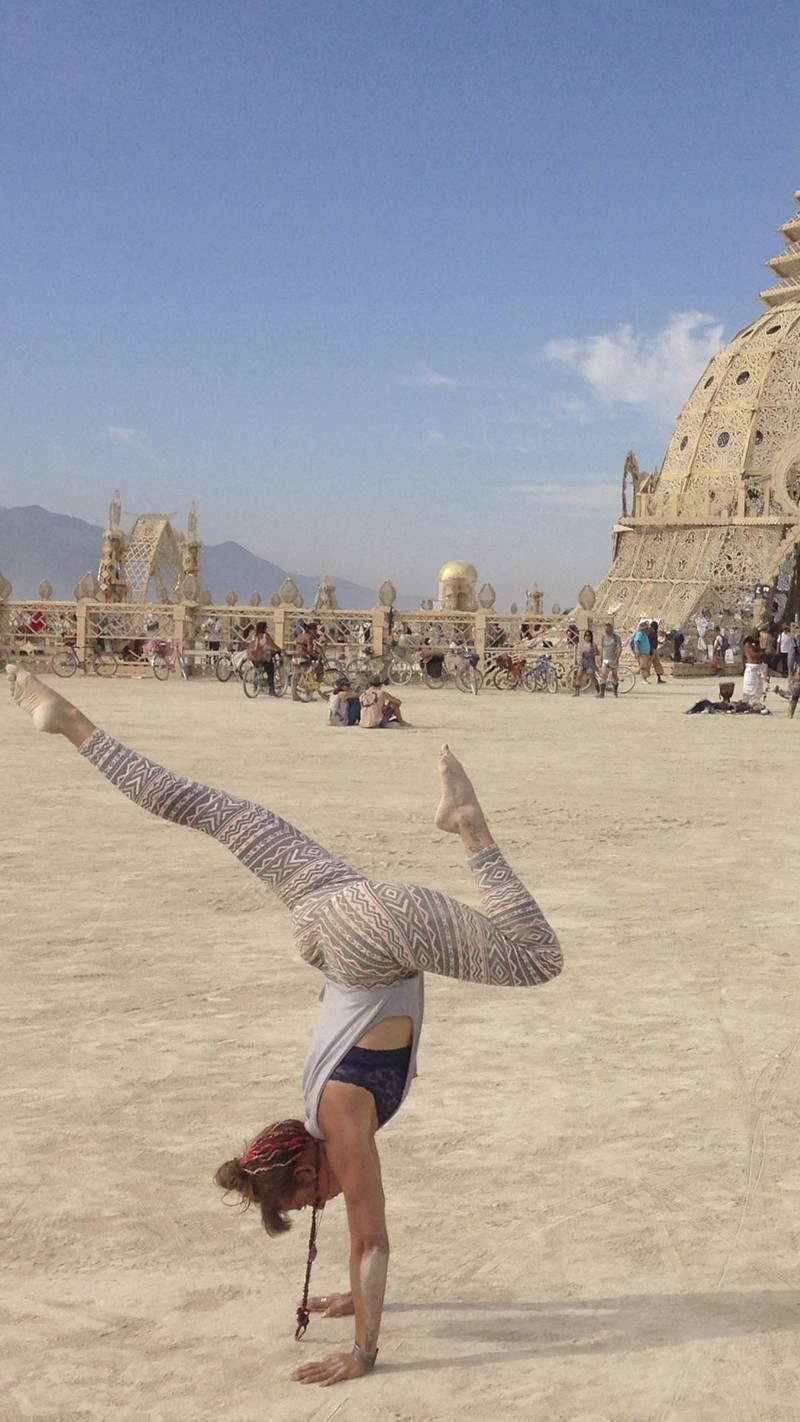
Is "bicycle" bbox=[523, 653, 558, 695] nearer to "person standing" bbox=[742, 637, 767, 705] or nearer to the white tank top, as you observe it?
"person standing" bbox=[742, 637, 767, 705]

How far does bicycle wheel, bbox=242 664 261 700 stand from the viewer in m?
24.6

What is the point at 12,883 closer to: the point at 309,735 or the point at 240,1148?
the point at 240,1148

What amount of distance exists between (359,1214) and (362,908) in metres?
0.71

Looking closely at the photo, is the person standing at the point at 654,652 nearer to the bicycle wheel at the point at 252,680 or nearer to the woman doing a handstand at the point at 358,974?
the bicycle wheel at the point at 252,680

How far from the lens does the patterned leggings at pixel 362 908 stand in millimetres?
2840

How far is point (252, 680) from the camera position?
81.7 feet

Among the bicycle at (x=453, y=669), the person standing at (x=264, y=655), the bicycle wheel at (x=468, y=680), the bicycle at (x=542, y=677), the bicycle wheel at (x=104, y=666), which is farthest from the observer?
the bicycle wheel at (x=104, y=666)

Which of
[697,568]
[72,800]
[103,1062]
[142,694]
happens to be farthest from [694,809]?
[697,568]

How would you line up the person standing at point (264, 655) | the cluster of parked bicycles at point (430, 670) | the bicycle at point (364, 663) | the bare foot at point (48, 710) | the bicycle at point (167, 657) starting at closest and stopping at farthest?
the bare foot at point (48, 710) → the person standing at point (264, 655) → the cluster of parked bicycles at point (430, 670) → the bicycle at point (364, 663) → the bicycle at point (167, 657)

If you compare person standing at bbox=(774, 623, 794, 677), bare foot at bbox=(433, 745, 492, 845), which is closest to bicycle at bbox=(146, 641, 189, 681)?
person standing at bbox=(774, 623, 794, 677)

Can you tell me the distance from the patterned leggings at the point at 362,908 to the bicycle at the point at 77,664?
27.4 metres

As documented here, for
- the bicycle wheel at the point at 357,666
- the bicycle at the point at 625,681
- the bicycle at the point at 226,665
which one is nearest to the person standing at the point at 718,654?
the bicycle at the point at 625,681

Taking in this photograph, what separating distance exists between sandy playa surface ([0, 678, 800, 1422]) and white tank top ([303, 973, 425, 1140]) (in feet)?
2.10

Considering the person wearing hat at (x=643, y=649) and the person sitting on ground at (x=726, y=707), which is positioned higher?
the person wearing hat at (x=643, y=649)
